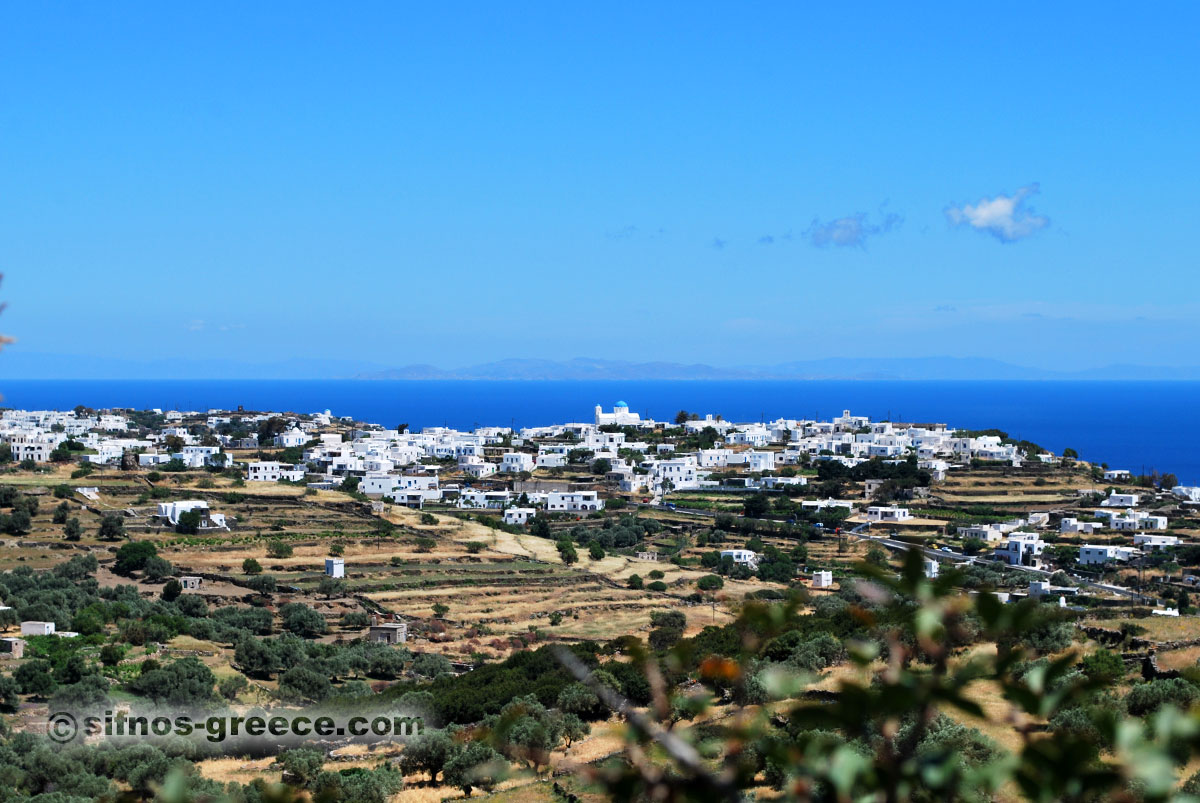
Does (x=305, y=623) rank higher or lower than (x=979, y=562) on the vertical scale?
lower

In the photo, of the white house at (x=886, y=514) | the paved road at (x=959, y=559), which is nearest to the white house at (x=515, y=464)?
the paved road at (x=959, y=559)

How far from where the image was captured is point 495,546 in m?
35.5

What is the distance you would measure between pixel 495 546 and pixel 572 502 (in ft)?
34.4

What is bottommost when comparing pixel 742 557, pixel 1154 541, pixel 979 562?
pixel 742 557

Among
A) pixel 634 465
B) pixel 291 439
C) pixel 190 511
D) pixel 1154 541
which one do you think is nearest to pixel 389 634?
pixel 190 511

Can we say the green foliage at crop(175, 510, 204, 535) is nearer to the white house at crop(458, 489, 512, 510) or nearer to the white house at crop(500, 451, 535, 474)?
the white house at crop(458, 489, 512, 510)

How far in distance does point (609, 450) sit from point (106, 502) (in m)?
28.4

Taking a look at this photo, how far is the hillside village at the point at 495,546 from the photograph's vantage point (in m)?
20.4

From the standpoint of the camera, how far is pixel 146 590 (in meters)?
27.0

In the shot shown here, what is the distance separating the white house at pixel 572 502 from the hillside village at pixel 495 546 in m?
0.13

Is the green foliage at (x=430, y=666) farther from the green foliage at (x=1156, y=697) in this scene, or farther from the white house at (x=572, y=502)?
the white house at (x=572, y=502)

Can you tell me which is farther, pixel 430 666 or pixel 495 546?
pixel 495 546

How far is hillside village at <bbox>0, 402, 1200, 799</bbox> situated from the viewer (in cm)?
2036

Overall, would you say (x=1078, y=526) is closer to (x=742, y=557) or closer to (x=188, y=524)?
(x=742, y=557)
